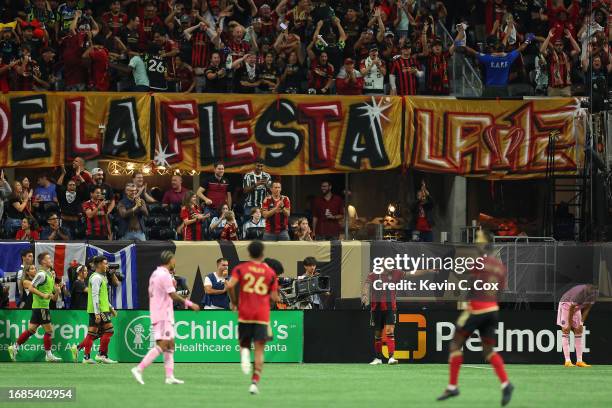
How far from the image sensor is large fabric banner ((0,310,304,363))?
24062 mm

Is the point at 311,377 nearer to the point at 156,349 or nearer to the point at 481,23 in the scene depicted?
the point at 156,349

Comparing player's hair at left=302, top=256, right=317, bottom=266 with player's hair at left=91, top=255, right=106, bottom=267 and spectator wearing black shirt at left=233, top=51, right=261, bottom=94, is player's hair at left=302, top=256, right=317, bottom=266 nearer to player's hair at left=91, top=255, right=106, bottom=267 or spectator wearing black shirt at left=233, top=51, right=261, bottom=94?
player's hair at left=91, top=255, right=106, bottom=267

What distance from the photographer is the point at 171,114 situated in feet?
93.4

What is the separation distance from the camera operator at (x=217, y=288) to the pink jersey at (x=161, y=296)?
19.3 feet

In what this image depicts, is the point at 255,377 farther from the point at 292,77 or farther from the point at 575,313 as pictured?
the point at 292,77

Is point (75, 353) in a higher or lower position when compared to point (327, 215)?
lower

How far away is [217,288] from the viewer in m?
24.5

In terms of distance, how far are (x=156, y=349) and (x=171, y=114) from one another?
11.4 m

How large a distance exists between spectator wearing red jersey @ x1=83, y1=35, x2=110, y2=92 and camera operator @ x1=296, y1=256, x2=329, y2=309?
22.9 ft

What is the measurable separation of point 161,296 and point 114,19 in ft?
41.4

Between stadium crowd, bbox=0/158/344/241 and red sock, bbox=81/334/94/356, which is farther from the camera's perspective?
stadium crowd, bbox=0/158/344/241

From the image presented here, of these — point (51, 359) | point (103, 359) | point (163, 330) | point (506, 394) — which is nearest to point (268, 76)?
point (103, 359)

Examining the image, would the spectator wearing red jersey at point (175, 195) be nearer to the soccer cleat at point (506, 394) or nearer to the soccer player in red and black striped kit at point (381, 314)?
the soccer player in red and black striped kit at point (381, 314)

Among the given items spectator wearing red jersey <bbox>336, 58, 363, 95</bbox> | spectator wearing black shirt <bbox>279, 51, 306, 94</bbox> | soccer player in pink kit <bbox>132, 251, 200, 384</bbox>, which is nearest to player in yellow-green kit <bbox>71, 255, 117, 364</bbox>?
soccer player in pink kit <bbox>132, 251, 200, 384</bbox>
